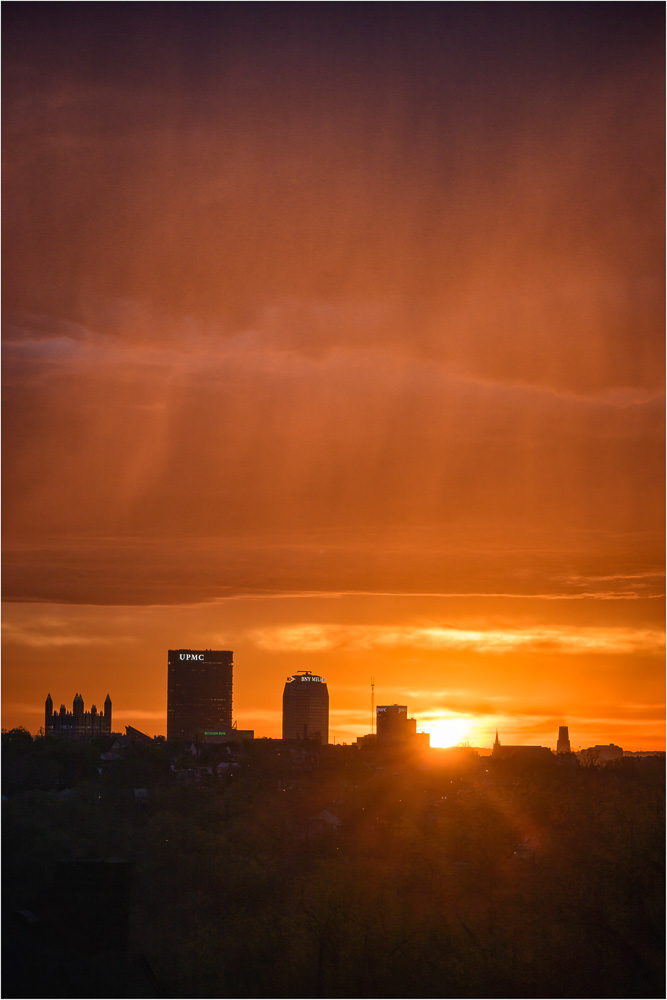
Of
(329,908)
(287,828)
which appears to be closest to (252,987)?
(329,908)

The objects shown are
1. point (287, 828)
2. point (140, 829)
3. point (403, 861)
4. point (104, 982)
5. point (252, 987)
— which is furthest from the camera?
point (287, 828)

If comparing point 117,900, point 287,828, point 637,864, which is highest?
point 117,900

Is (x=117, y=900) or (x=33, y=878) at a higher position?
(x=117, y=900)

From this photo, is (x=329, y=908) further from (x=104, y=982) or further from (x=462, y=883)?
(x=104, y=982)

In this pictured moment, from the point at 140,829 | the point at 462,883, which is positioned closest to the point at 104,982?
the point at 462,883

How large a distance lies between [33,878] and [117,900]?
59.0ft

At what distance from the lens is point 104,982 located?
26.8 m

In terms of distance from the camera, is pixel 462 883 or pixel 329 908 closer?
pixel 329 908

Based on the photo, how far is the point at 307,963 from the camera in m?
47.2

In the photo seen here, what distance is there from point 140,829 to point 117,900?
61.2 m

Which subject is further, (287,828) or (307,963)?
(287,828)

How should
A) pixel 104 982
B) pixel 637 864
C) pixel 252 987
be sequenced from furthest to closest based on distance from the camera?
pixel 637 864 → pixel 252 987 → pixel 104 982

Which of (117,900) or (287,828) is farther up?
(117,900)

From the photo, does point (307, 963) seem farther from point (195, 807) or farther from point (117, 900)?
point (195, 807)
